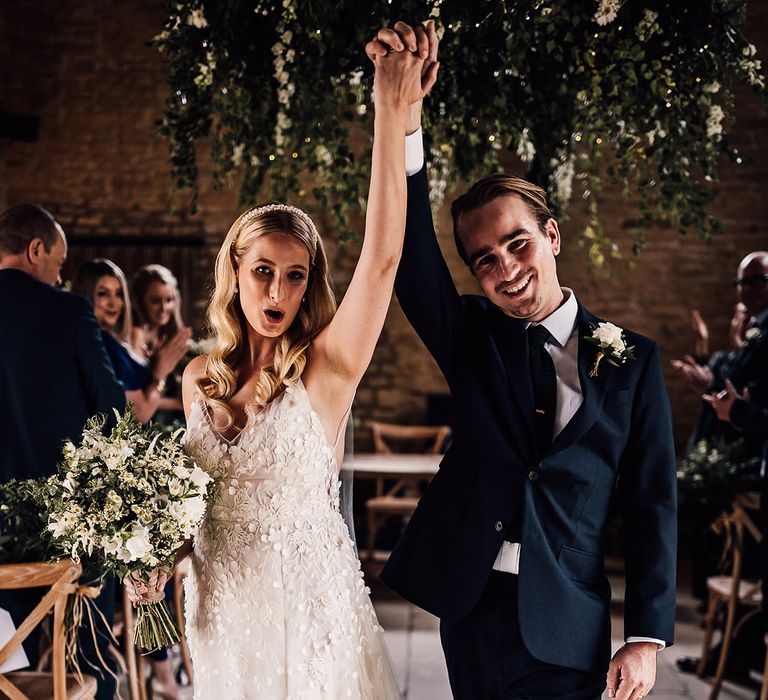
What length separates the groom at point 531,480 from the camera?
5.88 feet

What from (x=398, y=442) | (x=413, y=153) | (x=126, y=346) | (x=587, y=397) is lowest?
(x=398, y=442)

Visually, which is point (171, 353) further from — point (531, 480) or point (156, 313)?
point (531, 480)

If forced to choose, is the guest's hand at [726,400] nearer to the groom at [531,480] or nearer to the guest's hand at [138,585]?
the groom at [531,480]

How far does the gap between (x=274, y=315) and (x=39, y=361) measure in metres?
1.91

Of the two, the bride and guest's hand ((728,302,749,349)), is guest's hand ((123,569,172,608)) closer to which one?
the bride

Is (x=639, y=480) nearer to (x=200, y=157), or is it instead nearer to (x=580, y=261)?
(x=580, y=261)

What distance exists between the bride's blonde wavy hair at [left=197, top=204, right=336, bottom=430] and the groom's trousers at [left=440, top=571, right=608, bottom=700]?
0.69 metres

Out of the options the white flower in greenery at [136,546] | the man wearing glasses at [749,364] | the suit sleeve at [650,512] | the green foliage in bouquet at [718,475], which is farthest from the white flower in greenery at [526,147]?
the green foliage in bouquet at [718,475]

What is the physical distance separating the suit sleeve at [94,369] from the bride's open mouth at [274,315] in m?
1.77

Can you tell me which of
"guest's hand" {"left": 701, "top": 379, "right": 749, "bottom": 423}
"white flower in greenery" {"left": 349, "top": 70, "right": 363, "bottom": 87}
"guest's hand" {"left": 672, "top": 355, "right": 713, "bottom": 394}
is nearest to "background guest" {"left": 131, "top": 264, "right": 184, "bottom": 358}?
"white flower in greenery" {"left": 349, "top": 70, "right": 363, "bottom": 87}

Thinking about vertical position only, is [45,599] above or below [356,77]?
below

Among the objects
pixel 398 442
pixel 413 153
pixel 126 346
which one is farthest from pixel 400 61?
pixel 398 442

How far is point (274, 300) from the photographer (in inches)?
80.4

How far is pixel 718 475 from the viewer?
14.4 ft
